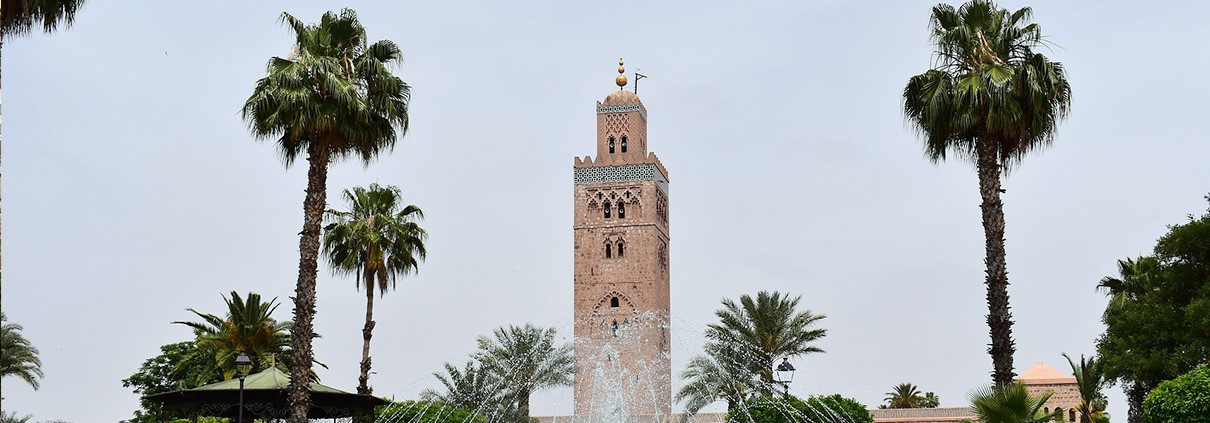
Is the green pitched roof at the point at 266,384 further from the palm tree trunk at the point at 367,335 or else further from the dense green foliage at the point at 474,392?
the dense green foliage at the point at 474,392

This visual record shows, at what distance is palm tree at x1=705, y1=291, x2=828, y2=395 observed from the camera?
1775 inches

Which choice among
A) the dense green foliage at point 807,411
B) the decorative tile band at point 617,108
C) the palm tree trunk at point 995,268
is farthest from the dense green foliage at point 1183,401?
the decorative tile band at point 617,108

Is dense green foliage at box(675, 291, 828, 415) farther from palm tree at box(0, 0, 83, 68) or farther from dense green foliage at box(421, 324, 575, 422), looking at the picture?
palm tree at box(0, 0, 83, 68)

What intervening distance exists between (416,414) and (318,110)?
15.5 meters

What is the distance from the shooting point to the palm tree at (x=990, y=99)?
20.8 m

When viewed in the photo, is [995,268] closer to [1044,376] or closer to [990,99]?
[990,99]

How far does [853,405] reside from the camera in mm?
32500

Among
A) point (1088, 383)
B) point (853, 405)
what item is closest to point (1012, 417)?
point (853, 405)

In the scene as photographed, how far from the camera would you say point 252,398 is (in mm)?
23422

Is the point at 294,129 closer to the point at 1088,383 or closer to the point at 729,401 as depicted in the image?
the point at 729,401

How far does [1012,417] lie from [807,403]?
56.0 feet

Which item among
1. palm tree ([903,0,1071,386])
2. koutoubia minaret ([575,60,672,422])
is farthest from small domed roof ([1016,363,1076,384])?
palm tree ([903,0,1071,386])

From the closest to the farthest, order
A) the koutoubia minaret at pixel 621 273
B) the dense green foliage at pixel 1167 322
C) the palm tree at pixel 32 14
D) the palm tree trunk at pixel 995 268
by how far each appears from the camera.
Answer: the palm tree at pixel 32 14, the palm tree trunk at pixel 995 268, the dense green foliage at pixel 1167 322, the koutoubia minaret at pixel 621 273

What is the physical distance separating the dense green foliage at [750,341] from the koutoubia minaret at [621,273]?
353 inches
